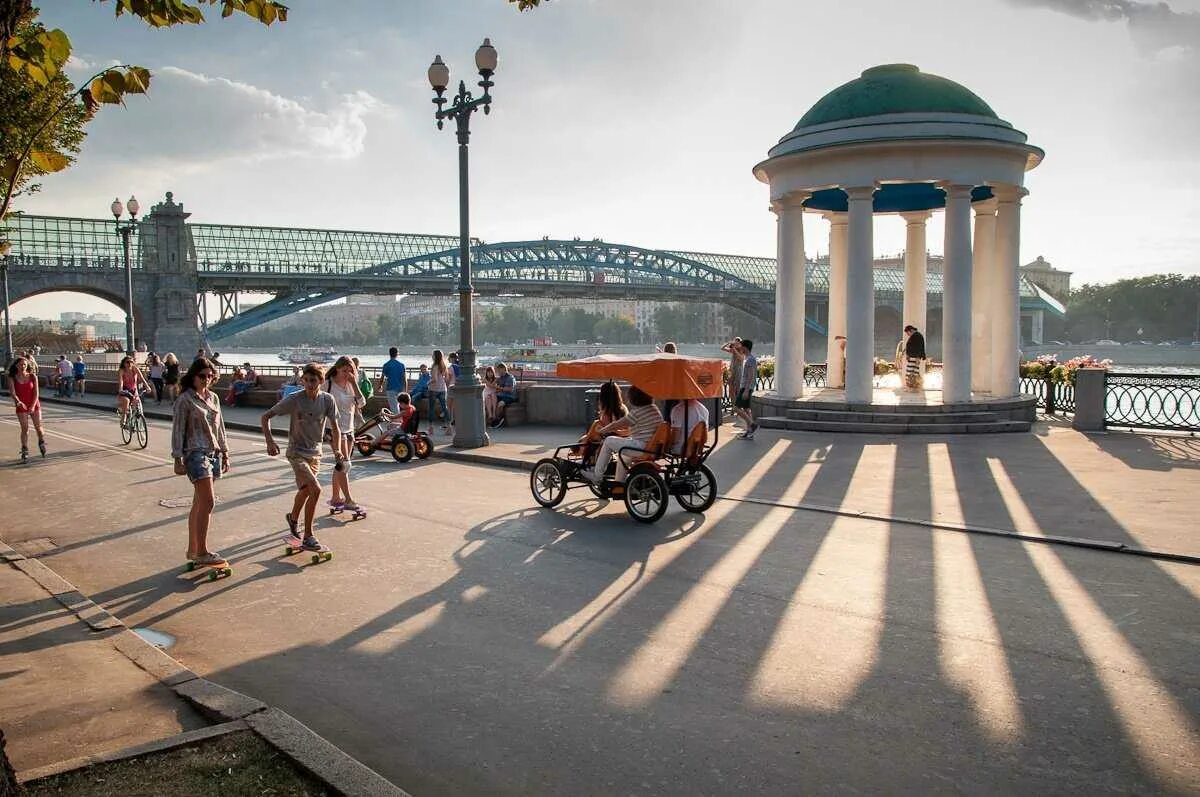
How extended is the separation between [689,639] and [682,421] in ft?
12.8

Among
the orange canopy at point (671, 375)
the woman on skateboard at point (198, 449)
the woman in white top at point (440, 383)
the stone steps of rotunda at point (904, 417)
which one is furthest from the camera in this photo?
the woman in white top at point (440, 383)

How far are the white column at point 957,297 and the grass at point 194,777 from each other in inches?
599

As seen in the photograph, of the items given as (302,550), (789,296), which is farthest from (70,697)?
(789,296)

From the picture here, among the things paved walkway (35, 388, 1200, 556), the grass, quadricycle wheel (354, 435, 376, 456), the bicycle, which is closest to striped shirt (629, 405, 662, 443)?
paved walkway (35, 388, 1200, 556)

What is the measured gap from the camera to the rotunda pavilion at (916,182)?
16422 mm

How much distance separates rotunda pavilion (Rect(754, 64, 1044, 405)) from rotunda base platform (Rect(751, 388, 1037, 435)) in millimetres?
380

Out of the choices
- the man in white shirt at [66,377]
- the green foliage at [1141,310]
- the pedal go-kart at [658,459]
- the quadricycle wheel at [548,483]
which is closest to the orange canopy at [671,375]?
the pedal go-kart at [658,459]

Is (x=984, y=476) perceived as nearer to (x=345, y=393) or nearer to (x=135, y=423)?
(x=345, y=393)

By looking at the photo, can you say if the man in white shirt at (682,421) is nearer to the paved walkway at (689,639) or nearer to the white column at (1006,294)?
the paved walkway at (689,639)

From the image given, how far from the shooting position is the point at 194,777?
11.7ft

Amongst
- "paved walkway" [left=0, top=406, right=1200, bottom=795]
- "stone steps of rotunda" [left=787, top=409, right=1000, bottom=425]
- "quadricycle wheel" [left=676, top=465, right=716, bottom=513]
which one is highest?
"stone steps of rotunda" [left=787, top=409, right=1000, bottom=425]

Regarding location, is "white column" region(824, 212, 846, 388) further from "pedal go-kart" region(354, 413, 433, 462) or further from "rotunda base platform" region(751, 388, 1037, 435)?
"pedal go-kart" region(354, 413, 433, 462)

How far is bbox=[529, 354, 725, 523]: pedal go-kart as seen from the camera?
9016 mm

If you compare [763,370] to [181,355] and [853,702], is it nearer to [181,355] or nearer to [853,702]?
[853,702]
